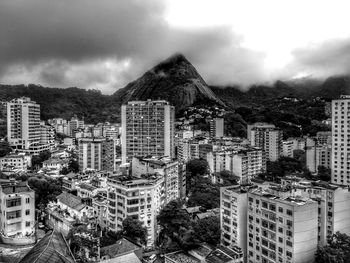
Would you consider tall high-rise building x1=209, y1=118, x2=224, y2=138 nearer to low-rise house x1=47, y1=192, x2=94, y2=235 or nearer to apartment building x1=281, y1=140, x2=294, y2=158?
apartment building x1=281, y1=140, x2=294, y2=158

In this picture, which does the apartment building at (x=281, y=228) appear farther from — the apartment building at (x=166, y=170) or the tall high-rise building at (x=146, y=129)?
the tall high-rise building at (x=146, y=129)

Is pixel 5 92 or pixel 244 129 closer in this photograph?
pixel 244 129

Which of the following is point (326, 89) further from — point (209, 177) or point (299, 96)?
point (209, 177)

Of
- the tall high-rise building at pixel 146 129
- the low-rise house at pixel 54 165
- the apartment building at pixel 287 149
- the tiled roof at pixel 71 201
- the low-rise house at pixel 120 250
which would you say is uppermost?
the tall high-rise building at pixel 146 129

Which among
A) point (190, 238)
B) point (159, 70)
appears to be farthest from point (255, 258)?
point (159, 70)

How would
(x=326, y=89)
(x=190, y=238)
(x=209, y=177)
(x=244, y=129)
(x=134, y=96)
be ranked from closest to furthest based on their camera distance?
(x=190, y=238) < (x=209, y=177) < (x=244, y=129) < (x=326, y=89) < (x=134, y=96)

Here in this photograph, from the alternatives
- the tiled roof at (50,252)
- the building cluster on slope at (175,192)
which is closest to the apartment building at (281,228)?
the building cluster on slope at (175,192)
